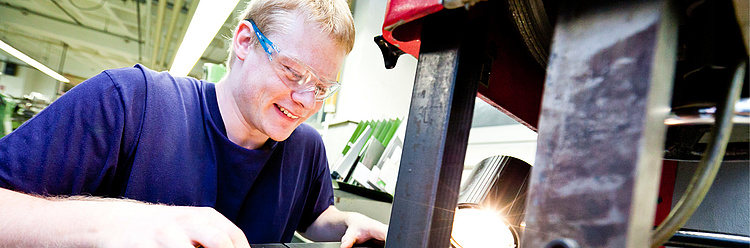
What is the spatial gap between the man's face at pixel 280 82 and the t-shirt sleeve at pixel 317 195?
364 mm

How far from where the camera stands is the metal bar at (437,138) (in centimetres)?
44

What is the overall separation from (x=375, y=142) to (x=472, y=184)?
1.04m

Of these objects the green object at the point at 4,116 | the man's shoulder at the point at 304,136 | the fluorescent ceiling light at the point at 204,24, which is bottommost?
the green object at the point at 4,116

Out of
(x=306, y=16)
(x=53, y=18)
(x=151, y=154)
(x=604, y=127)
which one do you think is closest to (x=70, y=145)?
(x=151, y=154)

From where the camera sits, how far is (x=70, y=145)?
2.81 ft

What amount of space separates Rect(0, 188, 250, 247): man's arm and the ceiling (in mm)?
4270

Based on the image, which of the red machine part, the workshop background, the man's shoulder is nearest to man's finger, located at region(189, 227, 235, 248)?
the red machine part

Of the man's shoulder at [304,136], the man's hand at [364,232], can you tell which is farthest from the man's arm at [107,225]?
the man's shoulder at [304,136]

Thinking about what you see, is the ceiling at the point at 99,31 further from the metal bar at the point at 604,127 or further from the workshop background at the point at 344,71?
the metal bar at the point at 604,127

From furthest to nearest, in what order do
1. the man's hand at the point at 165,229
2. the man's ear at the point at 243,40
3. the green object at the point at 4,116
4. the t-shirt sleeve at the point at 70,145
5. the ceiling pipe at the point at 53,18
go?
the ceiling pipe at the point at 53,18, the green object at the point at 4,116, the man's ear at the point at 243,40, the t-shirt sleeve at the point at 70,145, the man's hand at the point at 165,229

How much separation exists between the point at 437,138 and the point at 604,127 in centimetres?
18

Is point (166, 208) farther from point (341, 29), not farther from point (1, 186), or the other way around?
point (341, 29)

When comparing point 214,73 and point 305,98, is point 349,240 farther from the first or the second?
point 214,73

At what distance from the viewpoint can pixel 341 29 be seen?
47.2 inches
